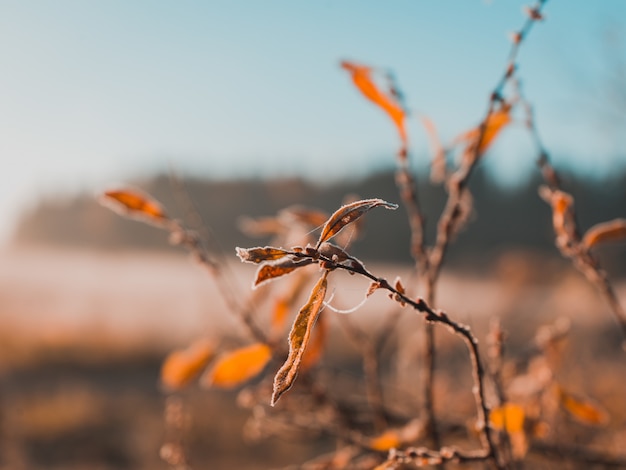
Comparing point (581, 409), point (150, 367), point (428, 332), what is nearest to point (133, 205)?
point (428, 332)

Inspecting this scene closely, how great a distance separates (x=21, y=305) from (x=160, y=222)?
15225mm

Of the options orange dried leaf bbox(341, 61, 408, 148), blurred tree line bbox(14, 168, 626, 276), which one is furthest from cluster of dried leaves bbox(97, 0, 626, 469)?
blurred tree line bbox(14, 168, 626, 276)

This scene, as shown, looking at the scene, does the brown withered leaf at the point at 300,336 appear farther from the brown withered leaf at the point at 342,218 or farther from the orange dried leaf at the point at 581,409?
the orange dried leaf at the point at 581,409

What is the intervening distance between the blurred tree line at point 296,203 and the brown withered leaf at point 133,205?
69.9 feet

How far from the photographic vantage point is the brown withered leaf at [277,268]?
14.8 inches

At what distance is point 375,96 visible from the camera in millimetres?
687

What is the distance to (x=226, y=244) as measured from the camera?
31.5 meters

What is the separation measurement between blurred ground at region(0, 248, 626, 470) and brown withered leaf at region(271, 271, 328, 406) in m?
0.41

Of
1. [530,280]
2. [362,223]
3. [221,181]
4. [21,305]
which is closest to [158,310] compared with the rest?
[21,305]

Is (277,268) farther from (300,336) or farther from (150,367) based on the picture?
(150,367)

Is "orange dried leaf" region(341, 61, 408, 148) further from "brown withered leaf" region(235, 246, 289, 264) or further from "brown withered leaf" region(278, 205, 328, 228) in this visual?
"brown withered leaf" region(235, 246, 289, 264)

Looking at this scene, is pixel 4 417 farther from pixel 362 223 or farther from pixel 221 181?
pixel 221 181

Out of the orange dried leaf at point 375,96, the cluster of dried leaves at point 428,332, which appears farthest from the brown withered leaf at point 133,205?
the orange dried leaf at point 375,96

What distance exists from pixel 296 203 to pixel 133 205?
26364 millimetres
